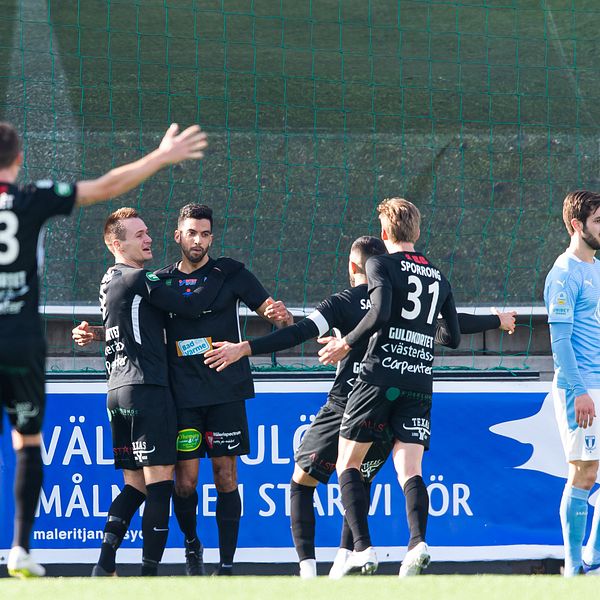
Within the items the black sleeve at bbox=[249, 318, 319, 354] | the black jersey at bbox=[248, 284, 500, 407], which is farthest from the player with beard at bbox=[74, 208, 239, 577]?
the black jersey at bbox=[248, 284, 500, 407]

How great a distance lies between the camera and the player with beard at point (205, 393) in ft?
19.5

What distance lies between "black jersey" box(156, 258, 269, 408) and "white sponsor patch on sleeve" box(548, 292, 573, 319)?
5.44 ft

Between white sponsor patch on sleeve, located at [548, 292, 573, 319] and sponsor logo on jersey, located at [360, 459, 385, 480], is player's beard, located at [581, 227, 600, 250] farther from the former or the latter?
sponsor logo on jersey, located at [360, 459, 385, 480]

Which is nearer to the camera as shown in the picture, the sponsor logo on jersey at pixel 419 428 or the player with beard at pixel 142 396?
the sponsor logo on jersey at pixel 419 428

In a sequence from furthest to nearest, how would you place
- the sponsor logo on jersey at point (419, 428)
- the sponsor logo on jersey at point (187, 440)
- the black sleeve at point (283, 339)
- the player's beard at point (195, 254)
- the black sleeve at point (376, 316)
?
1. the player's beard at point (195, 254)
2. the sponsor logo on jersey at point (187, 440)
3. the black sleeve at point (283, 339)
4. the sponsor logo on jersey at point (419, 428)
5. the black sleeve at point (376, 316)

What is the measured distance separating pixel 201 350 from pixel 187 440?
0.48m

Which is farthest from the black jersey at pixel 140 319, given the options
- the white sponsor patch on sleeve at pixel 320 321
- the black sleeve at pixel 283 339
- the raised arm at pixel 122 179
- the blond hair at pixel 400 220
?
the raised arm at pixel 122 179

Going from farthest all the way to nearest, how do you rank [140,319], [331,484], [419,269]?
[331,484] → [140,319] → [419,269]

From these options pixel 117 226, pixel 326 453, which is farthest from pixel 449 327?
pixel 117 226

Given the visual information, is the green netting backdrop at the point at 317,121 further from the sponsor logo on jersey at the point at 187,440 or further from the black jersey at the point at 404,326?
the black jersey at the point at 404,326

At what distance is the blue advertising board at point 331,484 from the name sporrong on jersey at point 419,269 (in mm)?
1565

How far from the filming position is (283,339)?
5520 mm

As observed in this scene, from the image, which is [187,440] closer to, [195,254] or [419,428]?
[195,254]

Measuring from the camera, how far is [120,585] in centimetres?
412
